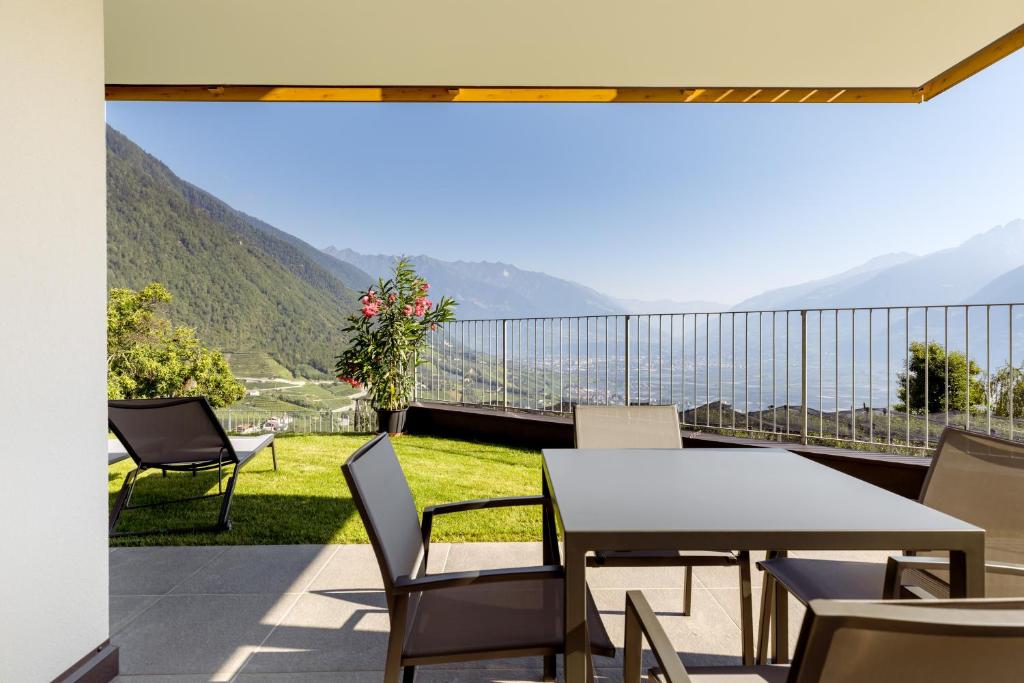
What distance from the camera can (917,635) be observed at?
61 cm

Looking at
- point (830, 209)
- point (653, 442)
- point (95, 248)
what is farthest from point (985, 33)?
point (830, 209)

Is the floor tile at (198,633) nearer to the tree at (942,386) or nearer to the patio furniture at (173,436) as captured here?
the patio furniture at (173,436)

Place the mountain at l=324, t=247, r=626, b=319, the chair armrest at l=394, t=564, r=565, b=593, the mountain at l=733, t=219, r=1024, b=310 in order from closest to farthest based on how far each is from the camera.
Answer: the chair armrest at l=394, t=564, r=565, b=593 → the mountain at l=733, t=219, r=1024, b=310 → the mountain at l=324, t=247, r=626, b=319

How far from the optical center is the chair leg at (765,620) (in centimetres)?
169

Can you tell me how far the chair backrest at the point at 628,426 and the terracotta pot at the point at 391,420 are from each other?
4.76 meters

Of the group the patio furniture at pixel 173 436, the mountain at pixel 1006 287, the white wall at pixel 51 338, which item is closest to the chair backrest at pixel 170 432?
the patio furniture at pixel 173 436

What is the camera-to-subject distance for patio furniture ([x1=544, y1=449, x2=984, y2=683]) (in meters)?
1.16

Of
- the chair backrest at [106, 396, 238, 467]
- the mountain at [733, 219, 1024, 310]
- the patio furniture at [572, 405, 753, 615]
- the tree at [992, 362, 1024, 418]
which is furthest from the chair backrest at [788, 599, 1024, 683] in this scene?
the mountain at [733, 219, 1024, 310]

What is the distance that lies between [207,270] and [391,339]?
2330 cm

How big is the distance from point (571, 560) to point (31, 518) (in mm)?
1496

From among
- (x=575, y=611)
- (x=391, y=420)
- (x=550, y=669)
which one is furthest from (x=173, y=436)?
(x=391, y=420)

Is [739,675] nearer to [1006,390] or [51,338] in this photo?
[51,338]

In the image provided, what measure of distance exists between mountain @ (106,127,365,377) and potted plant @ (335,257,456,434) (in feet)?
57.3

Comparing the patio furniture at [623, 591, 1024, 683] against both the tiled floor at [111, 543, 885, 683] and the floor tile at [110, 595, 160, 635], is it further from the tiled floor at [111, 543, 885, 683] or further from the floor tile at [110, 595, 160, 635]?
the floor tile at [110, 595, 160, 635]
